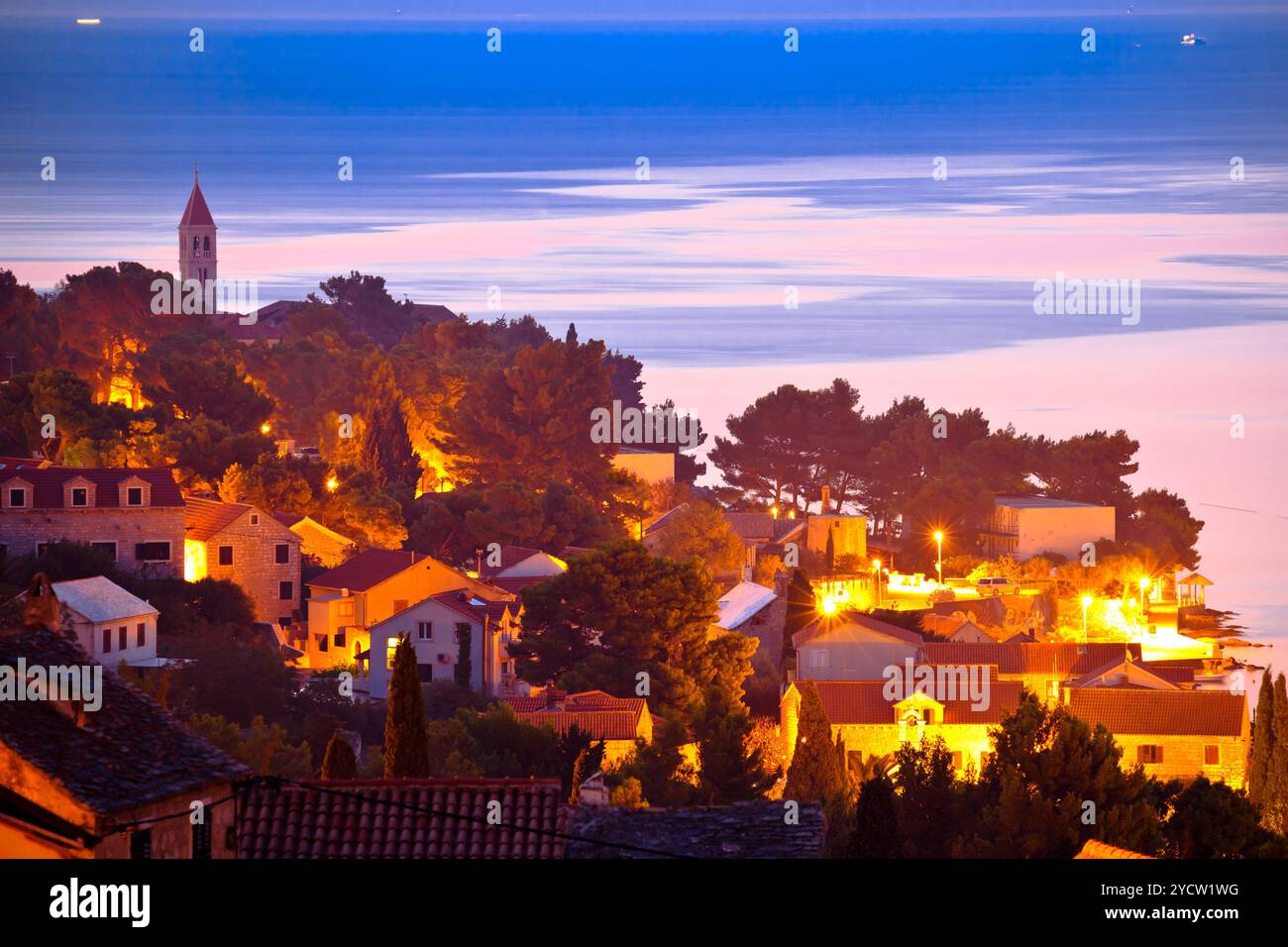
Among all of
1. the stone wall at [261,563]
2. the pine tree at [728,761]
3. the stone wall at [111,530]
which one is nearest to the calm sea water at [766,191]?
the stone wall at [261,563]

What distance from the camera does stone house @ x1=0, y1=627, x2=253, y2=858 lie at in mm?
7805

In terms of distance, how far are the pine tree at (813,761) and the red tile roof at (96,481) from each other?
1236 centimetres

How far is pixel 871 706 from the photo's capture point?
2856cm

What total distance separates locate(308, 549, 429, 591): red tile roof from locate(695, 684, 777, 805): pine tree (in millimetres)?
10480

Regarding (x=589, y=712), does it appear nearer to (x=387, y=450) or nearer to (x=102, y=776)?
(x=102, y=776)

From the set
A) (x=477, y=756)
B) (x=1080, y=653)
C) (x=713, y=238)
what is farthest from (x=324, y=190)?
(x=477, y=756)

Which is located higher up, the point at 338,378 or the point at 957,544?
the point at 338,378

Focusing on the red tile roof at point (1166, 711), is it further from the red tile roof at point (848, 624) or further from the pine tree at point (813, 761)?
the red tile roof at point (848, 624)

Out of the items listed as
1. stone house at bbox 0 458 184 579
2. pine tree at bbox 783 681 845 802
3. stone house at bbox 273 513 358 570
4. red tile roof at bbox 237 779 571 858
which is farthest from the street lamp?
red tile roof at bbox 237 779 571 858

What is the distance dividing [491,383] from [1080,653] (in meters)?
17.9

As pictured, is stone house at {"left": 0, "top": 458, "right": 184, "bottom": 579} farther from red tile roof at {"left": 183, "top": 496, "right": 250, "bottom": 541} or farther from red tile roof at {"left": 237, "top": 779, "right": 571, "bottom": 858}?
red tile roof at {"left": 237, "top": 779, "right": 571, "bottom": 858}
